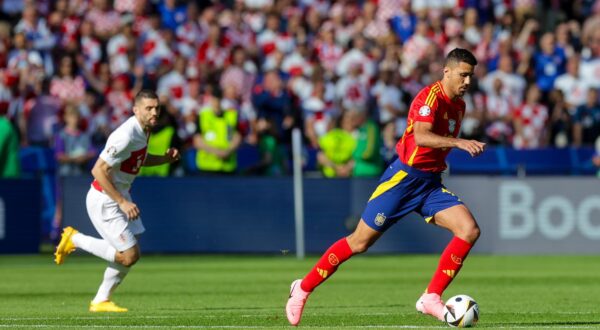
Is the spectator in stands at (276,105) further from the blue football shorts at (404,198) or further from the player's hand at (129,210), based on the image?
the blue football shorts at (404,198)

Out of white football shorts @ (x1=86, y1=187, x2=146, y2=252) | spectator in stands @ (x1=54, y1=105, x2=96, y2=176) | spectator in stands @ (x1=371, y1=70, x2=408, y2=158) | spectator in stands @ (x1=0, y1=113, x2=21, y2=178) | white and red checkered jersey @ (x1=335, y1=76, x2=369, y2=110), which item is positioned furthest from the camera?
spectator in stands @ (x1=371, y1=70, x2=408, y2=158)

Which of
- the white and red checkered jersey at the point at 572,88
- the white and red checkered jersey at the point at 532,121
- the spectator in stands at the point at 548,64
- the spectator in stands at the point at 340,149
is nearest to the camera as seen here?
the spectator in stands at the point at 340,149

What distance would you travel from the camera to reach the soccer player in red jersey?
10.5m

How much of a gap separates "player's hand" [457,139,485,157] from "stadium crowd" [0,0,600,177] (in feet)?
37.6

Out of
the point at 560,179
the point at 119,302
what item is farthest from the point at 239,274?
the point at 560,179

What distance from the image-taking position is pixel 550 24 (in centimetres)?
2819

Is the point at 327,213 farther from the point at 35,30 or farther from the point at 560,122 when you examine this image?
the point at 35,30


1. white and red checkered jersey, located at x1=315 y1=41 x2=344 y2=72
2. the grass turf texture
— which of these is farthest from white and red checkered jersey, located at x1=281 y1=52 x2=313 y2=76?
the grass turf texture

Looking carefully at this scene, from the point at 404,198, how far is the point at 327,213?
34.9ft

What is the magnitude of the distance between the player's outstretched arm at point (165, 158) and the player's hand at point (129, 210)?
817 millimetres

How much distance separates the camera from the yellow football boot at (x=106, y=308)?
12.0m

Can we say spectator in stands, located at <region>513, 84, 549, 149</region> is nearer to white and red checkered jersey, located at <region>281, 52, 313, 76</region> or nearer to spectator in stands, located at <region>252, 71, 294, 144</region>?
white and red checkered jersey, located at <region>281, 52, 313, 76</region>

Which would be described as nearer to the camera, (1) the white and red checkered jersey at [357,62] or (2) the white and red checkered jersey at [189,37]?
(1) the white and red checkered jersey at [357,62]

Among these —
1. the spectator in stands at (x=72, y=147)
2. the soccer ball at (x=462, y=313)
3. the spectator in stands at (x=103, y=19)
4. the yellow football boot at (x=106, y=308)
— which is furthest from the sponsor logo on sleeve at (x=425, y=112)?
the spectator in stands at (x=103, y=19)
